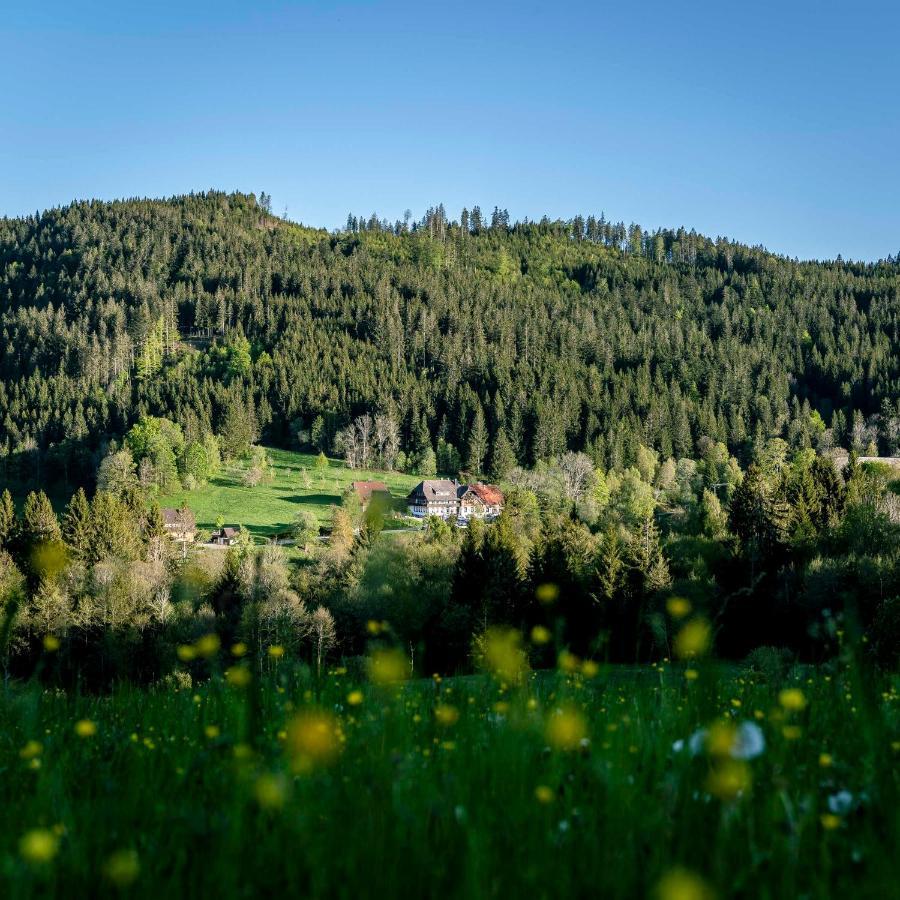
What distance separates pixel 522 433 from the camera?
452ft

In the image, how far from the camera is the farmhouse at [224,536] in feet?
259

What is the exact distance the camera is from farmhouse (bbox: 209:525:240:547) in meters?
78.8

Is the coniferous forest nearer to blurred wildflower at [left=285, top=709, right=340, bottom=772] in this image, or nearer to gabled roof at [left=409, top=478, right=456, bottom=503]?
blurred wildflower at [left=285, top=709, right=340, bottom=772]

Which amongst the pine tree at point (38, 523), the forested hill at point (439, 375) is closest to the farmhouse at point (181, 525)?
the pine tree at point (38, 523)

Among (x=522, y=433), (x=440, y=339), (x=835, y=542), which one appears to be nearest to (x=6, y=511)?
(x=835, y=542)

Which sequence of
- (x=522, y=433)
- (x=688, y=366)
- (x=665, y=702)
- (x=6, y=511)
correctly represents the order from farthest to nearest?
1. (x=688, y=366)
2. (x=522, y=433)
3. (x=6, y=511)
4. (x=665, y=702)

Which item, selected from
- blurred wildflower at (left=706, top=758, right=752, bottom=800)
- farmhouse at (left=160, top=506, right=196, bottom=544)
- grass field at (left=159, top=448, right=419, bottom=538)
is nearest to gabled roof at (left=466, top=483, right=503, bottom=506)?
grass field at (left=159, top=448, right=419, bottom=538)

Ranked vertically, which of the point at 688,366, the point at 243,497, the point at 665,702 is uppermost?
the point at 688,366

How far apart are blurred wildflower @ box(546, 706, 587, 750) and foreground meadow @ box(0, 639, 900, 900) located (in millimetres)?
14

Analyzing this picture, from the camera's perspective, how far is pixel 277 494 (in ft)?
332

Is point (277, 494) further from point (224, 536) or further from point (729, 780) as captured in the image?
point (729, 780)

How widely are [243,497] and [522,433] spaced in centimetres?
5650

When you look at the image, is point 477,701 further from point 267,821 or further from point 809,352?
point 809,352

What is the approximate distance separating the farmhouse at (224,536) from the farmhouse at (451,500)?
937 inches
